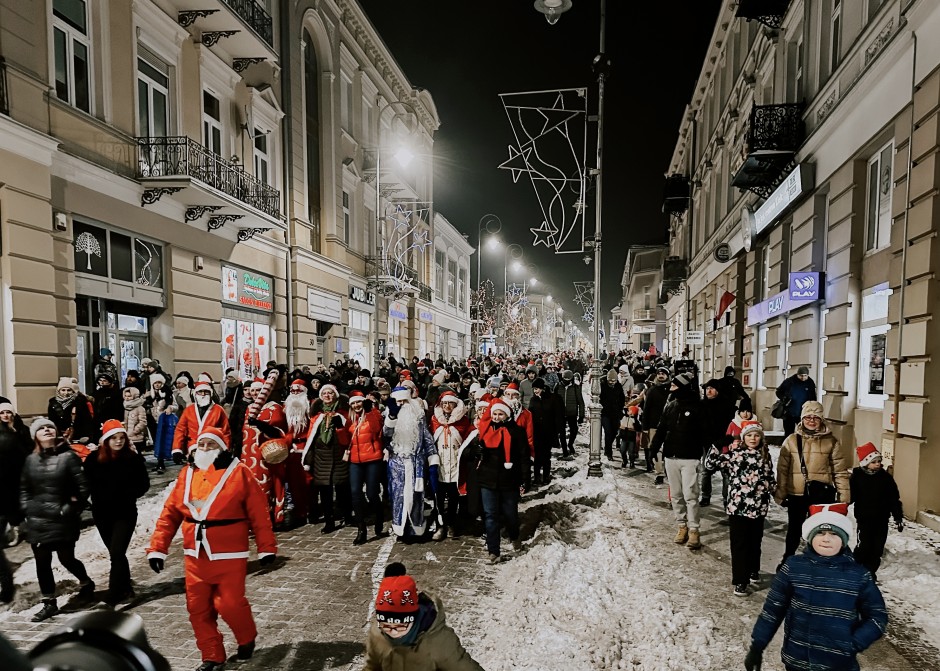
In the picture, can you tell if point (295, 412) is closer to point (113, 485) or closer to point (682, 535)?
point (113, 485)

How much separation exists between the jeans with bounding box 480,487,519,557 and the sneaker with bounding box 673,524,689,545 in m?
2.03

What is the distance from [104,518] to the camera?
17.7 ft

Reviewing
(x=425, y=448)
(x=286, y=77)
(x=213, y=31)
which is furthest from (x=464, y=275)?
(x=425, y=448)

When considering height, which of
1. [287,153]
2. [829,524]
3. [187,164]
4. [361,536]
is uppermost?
[287,153]

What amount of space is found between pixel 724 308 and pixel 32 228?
793 inches

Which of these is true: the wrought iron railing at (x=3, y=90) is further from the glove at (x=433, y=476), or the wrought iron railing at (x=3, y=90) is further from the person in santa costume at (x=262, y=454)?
the glove at (x=433, y=476)

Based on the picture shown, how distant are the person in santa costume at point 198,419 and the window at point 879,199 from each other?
10957 millimetres

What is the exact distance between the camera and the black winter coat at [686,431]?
7.12 m

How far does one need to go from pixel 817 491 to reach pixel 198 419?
7.42m

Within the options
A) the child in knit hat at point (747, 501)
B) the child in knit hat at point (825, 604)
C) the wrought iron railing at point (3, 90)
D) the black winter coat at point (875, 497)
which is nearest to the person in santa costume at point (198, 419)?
the child in knit hat at point (747, 501)

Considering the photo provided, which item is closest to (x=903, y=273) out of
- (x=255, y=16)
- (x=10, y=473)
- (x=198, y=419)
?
(x=198, y=419)

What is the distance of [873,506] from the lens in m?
5.56

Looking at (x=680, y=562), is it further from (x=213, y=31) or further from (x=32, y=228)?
(x=213, y=31)

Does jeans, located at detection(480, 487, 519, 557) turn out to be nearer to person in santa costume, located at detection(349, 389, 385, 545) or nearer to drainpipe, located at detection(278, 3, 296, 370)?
person in santa costume, located at detection(349, 389, 385, 545)
